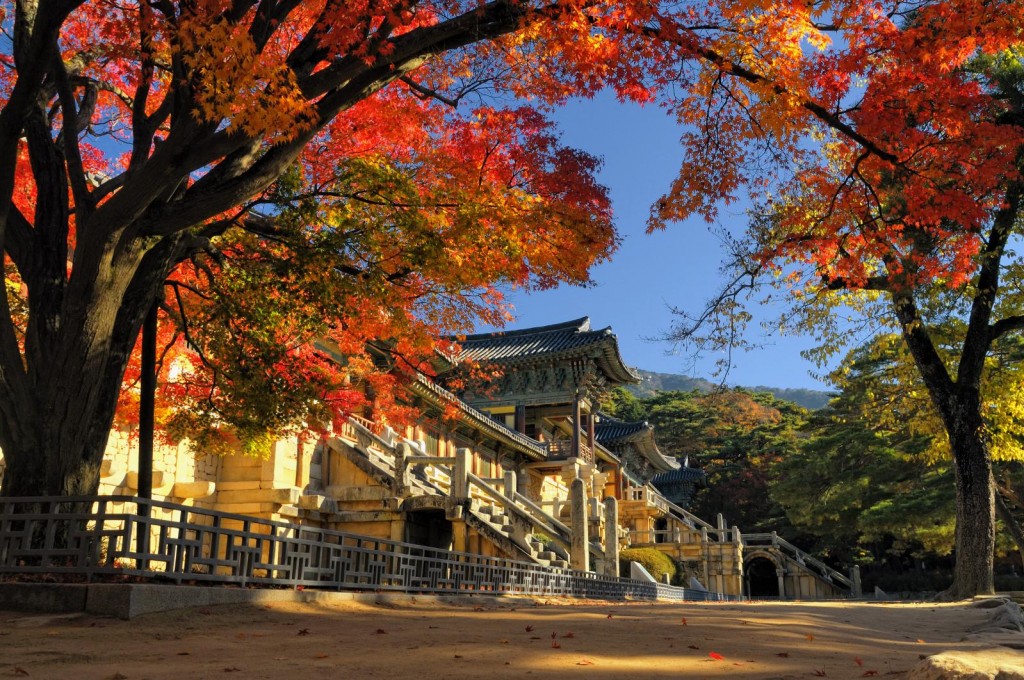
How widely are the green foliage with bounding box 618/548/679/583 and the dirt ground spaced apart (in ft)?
72.8

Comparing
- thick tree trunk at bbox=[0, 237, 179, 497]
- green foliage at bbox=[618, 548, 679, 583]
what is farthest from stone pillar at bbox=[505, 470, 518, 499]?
thick tree trunk at bbox=[0, 237, 179, 497]

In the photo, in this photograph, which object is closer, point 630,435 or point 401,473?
point 401,473

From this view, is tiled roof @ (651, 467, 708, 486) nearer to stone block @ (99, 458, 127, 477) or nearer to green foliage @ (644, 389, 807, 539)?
green foliage @ (644, 389, 807, 539)

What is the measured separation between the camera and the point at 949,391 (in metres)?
15.3

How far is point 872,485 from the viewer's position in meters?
34.5

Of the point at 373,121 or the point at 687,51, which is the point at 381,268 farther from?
the point at 687,51

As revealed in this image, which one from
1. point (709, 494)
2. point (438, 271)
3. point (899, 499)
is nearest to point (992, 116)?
point (438, 271)

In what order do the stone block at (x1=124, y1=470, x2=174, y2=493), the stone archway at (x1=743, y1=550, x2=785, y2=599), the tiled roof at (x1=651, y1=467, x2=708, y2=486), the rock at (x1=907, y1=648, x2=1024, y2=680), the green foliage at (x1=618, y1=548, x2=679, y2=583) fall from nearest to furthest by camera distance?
1. the rock at (x1=907, y1=648, x2=1024, y2=680)
2. the stone block at (x1=124, y1=470, x2=174, y2=493)
3. the green foliage at (x1=618, y1=548, x2=679, y2=583)
4. the stone archway at (x1=743, y1=550, x2=785, y2=599)
5. the tiled roof at (x1=651, y1=467, x2=708, y2=486)

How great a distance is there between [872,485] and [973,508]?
21.2m

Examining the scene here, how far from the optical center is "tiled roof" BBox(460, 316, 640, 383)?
3341 cm

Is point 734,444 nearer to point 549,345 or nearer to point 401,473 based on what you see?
point 549,345

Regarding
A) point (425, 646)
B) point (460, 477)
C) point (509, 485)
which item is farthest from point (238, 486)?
point (425, 646)

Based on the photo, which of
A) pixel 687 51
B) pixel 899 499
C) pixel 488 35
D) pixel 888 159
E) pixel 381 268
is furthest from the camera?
pixel 899 499

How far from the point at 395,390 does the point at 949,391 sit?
42.2ft
